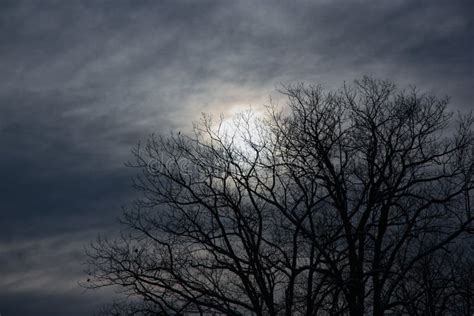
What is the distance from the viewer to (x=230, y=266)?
1966 centimetres

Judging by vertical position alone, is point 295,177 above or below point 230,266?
above

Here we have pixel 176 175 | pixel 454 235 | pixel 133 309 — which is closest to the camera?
pixel 454 235

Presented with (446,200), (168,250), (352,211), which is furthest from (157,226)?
(446,200)

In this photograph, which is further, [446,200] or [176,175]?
[176,175]

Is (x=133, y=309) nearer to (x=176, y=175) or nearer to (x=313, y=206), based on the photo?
(x=176, y=175)

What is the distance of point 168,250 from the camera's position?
64.9 feet

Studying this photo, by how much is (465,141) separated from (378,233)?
4.18 m

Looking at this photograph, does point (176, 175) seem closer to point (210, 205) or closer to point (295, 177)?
point (210, 205)

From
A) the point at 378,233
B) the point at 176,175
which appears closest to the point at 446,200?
the point at 378,233

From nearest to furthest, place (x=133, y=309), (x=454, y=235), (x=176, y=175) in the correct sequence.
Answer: (x=454, y=235) < (x=133, y=309) < (x=176, y=175)

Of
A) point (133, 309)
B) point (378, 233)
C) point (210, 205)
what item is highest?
point (210, 205)

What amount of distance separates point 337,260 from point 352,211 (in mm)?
→ 1927

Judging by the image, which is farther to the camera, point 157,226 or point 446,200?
point 157,226

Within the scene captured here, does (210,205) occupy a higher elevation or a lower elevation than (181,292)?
higher
